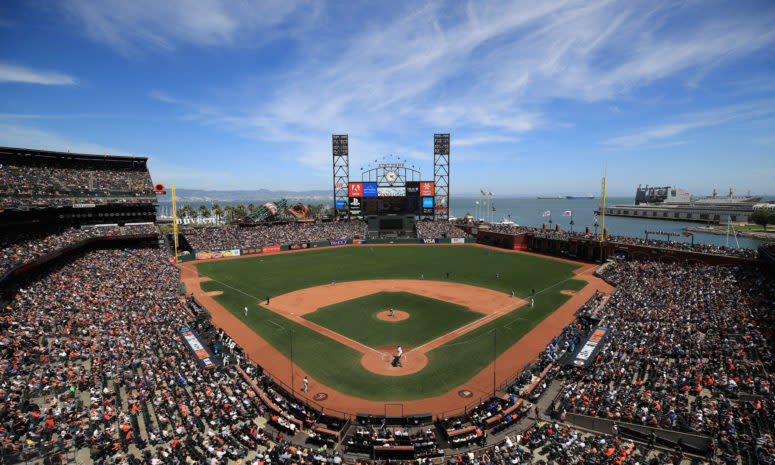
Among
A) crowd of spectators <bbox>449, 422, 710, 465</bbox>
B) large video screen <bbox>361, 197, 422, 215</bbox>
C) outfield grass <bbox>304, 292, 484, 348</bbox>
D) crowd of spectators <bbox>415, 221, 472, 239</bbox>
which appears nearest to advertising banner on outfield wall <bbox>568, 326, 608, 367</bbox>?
crowd of spectators <bbox>449, 422, 710, 465</bbox>

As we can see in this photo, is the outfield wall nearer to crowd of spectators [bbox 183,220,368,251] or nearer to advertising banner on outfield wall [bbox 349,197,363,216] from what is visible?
crowd of spectators [bbox 183,220,368,251]

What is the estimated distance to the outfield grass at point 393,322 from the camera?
28406 millimetres

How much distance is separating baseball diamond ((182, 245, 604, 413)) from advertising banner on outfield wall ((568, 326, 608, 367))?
309 centimetres

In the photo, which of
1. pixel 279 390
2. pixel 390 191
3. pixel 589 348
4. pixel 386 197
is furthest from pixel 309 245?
pixel 589 348

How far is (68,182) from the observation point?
2067 inches

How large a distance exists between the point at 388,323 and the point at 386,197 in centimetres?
5152

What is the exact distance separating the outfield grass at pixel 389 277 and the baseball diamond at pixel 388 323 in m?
0.12

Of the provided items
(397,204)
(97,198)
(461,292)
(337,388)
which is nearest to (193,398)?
(337,388)

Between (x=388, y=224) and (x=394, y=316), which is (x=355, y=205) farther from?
(x=394, y=316)

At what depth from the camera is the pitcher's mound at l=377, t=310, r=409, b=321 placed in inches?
1282

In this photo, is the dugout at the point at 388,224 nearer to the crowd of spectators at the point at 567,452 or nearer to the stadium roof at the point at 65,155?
the stadium roof at the point at 65,155

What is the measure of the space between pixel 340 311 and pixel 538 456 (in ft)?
74.4

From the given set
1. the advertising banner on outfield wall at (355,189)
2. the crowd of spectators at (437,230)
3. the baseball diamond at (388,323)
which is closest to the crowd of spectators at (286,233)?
the crowd of spectators at (437,230)

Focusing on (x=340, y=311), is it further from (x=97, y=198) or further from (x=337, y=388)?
(x=97, y=198)
